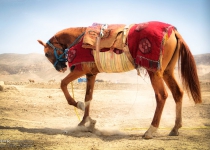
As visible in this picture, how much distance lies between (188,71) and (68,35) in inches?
107

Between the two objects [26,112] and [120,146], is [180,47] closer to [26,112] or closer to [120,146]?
[120,146]

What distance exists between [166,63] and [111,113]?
3.32 metres

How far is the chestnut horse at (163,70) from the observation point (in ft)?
12.5

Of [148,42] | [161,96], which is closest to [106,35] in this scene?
[148,42]

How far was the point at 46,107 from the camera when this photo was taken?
7.13 m

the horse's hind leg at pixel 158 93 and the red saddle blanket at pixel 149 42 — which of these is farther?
the horse's hind leg at pixel 158 93

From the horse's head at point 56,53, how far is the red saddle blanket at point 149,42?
179cm

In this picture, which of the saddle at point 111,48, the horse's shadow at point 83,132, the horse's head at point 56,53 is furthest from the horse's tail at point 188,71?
the horse's head at point 56,53

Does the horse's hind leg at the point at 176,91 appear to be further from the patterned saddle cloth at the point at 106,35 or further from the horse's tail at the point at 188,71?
the patterned saddle cloth at the point at 106,35

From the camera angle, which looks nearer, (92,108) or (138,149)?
(138,149)

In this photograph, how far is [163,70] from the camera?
150 inches

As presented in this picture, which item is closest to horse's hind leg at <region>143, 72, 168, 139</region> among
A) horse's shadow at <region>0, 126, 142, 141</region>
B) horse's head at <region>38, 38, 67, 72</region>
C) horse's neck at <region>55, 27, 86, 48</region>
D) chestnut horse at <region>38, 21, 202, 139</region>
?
chestnut horse at <region>38, 21, 202, 139</region>

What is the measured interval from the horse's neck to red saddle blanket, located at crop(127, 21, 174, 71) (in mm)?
1334

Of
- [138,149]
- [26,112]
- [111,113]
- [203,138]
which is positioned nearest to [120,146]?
[138,149]
